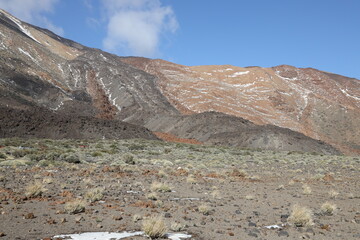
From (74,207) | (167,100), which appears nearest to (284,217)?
(74,207)

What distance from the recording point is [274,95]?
103125 millimetres

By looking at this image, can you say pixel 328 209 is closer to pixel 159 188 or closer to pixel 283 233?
pixel 283 233

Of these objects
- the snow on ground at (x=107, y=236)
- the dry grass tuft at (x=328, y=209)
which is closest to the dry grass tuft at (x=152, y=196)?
the snow on ground at (x=107, y=236)

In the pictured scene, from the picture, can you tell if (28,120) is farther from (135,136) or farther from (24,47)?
(24,47)

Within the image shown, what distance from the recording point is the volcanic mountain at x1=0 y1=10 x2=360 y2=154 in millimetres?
50469

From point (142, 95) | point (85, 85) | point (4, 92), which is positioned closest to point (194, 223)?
point (4, 92)

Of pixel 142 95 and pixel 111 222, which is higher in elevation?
pixel 142 95

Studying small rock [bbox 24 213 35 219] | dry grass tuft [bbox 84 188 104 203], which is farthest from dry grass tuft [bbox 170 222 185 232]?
small rock [bbox 24 213 35 219]

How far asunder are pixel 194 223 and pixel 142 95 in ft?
263

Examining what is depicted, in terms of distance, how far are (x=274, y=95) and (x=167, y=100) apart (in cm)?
3413

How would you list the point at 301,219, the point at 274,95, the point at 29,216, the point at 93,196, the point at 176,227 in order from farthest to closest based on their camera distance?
1. the point at 274,95
2. the point at 93,196
3. the point at 301,219
4. the point at 29,216
5. the point at 176,227

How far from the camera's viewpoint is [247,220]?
351 inches

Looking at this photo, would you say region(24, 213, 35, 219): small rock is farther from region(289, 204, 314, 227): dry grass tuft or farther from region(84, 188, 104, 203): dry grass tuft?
region(289, 204, 314, 227): dry grass tuft

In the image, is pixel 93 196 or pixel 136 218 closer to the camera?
pixel 136 218
